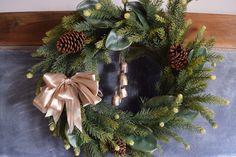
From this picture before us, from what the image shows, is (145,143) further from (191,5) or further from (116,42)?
(191,5)

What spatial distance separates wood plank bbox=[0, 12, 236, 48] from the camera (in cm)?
92

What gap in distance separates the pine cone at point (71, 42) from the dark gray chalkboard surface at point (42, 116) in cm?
19

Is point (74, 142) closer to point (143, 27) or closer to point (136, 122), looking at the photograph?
point (136, 122)

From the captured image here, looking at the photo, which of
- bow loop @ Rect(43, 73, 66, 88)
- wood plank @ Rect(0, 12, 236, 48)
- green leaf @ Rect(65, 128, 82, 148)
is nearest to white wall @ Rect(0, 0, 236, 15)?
wood plank @ Rect(0, 12, 236, 48)

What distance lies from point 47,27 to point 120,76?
11.1 inches

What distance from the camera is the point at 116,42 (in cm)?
77

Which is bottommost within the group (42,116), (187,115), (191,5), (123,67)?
(42,116)

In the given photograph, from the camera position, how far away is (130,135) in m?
0.83

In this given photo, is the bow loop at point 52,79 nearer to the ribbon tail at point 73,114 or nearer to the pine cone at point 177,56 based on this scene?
the ribbon tail at point 73,114

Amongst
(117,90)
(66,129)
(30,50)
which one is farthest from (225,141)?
(30,50)

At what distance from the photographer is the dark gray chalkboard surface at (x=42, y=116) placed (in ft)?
3.07

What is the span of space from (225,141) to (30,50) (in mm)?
710

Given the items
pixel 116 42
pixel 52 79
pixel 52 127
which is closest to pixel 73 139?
pixel 52 127

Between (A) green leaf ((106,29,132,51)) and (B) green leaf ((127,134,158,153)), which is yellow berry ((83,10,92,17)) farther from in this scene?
(B) green leaf ((127,134,158,153))
